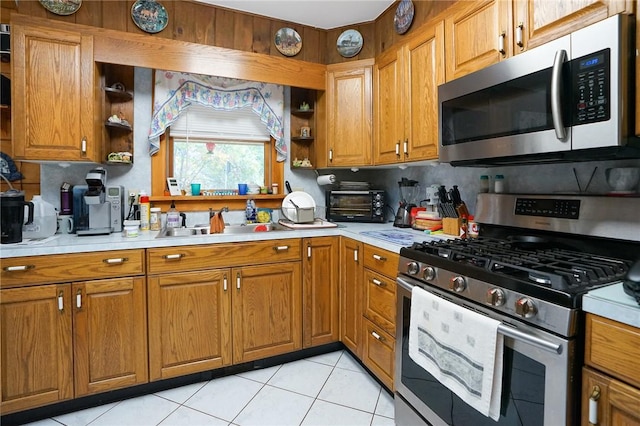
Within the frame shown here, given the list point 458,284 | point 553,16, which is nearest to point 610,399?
point 458,284

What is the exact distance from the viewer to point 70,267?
1673 mm

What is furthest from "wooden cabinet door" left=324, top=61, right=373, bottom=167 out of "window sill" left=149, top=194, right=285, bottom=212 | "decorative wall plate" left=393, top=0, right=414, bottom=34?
"window sill" left=149, top=194, right=285, bottom=212

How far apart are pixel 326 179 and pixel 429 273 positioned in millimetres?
1442

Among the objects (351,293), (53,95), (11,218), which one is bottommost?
(351,293)

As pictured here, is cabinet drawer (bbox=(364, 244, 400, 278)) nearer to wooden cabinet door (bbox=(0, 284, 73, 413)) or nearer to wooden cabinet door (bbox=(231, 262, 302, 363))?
wooden cabinet door (bbox=(231, 262, 302, 363))

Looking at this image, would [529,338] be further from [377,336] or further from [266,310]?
[266,310]

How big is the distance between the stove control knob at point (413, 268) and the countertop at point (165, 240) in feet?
0.73

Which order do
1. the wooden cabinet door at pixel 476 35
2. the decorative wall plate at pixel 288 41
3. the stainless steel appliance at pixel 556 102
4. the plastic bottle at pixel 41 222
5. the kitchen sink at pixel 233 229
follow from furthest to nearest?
1. the decorative wall plate at pixel 288 41
2. the kitchen sink at pixel 233 229
3. the plastic bottle at pixel 41 222
4. the wooden cabinet door at pixel 476 35
5. the stainless steel appliance at pixel 556 102

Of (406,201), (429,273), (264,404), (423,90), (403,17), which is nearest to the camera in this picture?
(429,273)

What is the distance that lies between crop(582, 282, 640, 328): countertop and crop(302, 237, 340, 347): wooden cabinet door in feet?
5.05

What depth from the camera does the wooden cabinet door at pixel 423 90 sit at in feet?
5.95

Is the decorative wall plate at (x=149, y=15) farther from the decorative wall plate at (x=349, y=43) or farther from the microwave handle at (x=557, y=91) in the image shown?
the microwave handle at (x=557, y=91)

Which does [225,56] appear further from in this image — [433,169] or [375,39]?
[433,169]

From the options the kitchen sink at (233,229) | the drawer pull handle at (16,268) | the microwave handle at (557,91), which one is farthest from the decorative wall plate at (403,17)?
the drawer pull handle at (16,268)
